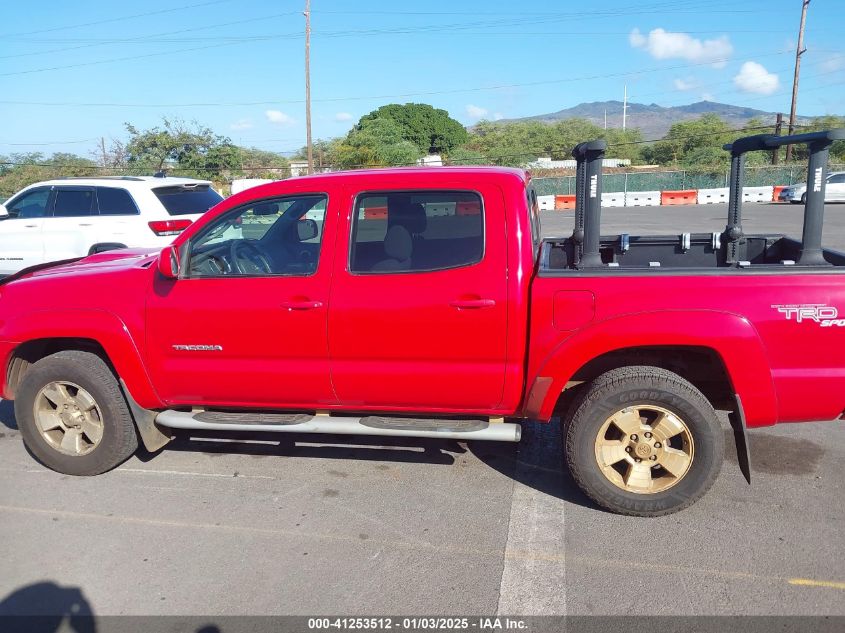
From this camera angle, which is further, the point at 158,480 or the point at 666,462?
the point at 158,480

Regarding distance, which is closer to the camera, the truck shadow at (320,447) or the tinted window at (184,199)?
the truck shadow at (320,447)

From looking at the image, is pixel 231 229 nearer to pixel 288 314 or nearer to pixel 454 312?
pixel 288 314

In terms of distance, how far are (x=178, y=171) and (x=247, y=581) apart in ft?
121

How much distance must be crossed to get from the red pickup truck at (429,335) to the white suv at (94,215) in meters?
5.18

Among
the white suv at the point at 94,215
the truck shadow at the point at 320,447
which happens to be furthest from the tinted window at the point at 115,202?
the truck shadow at the point at 320,447

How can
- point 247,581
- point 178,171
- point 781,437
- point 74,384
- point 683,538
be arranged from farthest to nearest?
1. point 178,171
2. point 781,437
3. point 74,384
4. point 683,538
5. point 247,581

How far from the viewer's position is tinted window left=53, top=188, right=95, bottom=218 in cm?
1005

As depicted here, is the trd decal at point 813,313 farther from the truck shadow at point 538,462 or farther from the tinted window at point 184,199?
the tinted window at point 184,199

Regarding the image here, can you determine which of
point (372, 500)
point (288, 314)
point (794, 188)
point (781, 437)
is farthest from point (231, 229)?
point (794, 188)

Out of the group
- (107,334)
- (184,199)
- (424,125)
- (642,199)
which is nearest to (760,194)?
(642,199)

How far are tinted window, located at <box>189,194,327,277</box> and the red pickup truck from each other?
0.01m

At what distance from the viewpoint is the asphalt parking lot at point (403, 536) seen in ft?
10.7

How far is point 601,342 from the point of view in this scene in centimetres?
377

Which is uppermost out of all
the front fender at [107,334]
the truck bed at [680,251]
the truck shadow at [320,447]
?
the truck bed at [680,251]
